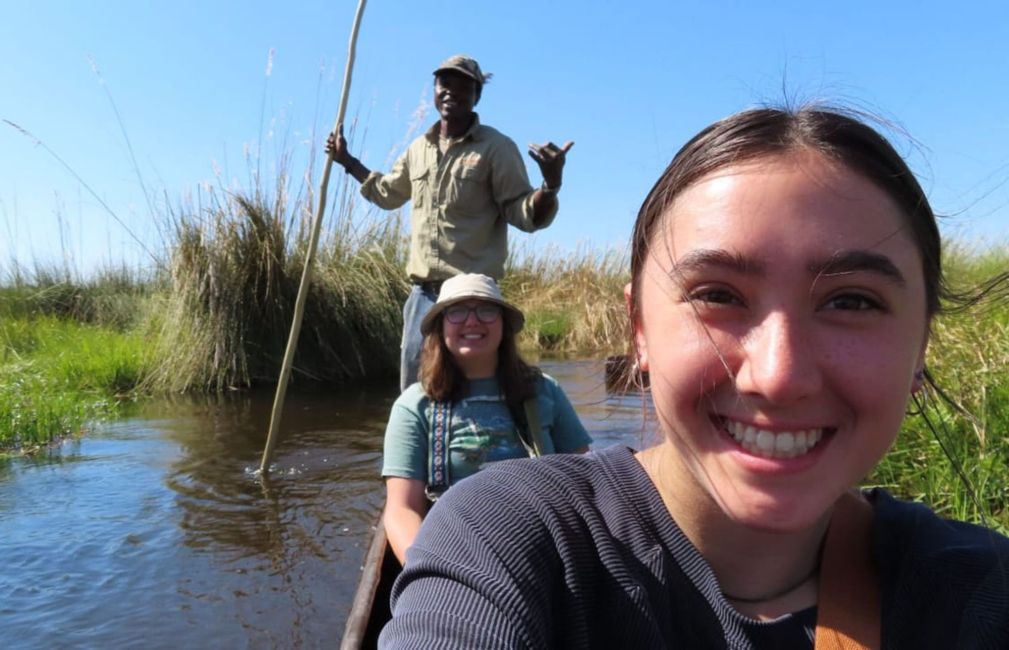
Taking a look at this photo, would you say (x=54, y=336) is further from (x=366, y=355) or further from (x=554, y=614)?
(x=554, y=614)

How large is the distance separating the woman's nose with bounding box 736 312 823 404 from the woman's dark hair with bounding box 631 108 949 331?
0.74 ft

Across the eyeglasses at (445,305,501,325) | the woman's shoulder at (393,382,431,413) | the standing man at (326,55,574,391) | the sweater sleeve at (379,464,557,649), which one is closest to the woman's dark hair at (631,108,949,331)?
the sweater sleeve at (379,464,557,649)

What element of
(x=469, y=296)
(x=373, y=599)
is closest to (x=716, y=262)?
(x=373, y=599)

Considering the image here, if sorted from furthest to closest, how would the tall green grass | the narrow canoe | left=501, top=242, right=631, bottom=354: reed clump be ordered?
1. left=501, top=242, right=631, bottom=354: reed clump
2. the tall green grass
3. the narrow canoe

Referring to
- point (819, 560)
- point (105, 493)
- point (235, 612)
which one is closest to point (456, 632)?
point (819, 560)

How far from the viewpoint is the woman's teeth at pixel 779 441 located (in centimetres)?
93

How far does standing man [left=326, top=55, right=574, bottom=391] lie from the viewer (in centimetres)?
427

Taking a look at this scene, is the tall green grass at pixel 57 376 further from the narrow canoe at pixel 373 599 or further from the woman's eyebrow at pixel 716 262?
the woman's eyebrow at pixel 716 262

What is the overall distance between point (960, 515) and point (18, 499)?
15.4 feet

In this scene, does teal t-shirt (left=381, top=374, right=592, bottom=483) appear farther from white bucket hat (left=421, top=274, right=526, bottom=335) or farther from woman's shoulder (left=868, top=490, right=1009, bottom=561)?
woman's shoulder (left=868, top=490, right=1009, bottom=561)

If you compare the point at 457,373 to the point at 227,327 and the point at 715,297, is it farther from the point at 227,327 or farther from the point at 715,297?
the point at 227,327

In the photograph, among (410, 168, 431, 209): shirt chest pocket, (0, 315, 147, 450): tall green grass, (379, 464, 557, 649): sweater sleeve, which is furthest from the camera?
(0, 315, 147, 450): tall green grass

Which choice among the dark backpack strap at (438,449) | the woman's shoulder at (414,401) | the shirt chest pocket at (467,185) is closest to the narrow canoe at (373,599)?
the dark backpack strap at (438,449)

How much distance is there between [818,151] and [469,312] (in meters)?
2.31
